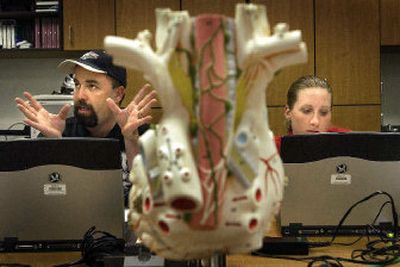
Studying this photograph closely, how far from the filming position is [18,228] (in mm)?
1330

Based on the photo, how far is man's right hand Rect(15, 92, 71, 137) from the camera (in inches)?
78.3

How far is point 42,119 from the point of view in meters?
2.03

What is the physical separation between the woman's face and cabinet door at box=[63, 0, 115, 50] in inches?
76.7

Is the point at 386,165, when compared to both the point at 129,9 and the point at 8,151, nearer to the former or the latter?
the point at 8,151

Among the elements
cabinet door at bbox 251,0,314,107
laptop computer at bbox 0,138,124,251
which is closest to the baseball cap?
laptop computer at bbox 0,138,124,251

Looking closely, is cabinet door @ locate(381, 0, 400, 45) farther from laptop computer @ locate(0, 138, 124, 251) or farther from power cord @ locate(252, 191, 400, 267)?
laptop computer @ locate(0, 138, 124, 251)

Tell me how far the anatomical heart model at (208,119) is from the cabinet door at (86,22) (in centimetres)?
336

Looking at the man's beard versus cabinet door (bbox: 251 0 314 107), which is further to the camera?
cabinet door (bbox: 251 0 314 107)

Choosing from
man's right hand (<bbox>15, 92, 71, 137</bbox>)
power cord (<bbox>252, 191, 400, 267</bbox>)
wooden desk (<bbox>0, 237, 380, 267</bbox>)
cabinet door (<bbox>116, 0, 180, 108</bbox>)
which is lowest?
wooden desk (<bbox>0, 237, 380, 267</bbox>)

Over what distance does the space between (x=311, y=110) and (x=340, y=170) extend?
37.2 inches

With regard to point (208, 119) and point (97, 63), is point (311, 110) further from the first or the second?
point (208, 119)

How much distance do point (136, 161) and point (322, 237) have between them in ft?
2.89

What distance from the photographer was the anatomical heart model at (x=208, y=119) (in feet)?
2.06

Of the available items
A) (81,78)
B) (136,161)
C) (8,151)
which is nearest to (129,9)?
(81,78)
